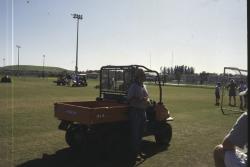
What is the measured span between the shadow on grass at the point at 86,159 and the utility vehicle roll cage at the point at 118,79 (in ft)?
5.15

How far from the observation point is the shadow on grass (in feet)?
27.5

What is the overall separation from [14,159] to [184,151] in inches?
154

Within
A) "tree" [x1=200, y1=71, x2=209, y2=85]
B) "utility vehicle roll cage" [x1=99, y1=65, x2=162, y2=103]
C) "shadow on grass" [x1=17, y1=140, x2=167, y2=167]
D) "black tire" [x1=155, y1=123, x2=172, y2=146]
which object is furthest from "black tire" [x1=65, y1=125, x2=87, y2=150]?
"tree" [x1=200, y1=71, x2=209, y2=85]

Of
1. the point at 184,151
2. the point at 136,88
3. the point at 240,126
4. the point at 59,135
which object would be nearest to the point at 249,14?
the point at 240,126

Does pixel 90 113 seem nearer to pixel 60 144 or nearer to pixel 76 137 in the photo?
pixel 76 137

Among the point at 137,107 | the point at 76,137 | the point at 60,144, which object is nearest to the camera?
the point at 137,107

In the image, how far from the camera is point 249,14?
117 inches

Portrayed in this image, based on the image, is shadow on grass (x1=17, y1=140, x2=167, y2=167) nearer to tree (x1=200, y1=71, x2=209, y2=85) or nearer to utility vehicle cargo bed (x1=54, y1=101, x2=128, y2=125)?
utility vehicle cargo bed (x1=54, y1=101, x2=128, y2=125)

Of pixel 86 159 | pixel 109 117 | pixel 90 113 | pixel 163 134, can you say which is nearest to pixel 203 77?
pixel 163 134

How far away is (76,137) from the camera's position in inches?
370

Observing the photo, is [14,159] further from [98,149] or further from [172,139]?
[172,139]

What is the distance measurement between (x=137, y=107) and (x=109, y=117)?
0.67 m

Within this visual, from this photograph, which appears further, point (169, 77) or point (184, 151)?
point (169, 77)

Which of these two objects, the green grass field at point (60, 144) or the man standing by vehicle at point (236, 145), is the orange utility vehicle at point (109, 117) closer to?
the green grass field at point (60, 144)
